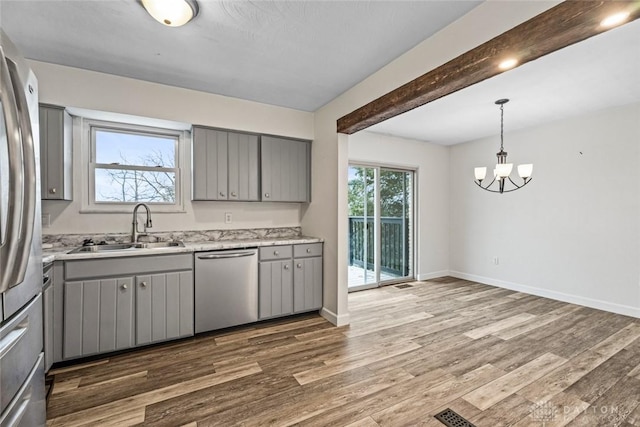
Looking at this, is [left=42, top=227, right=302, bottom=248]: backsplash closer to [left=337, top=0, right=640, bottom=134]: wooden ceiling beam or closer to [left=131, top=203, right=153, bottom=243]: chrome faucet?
[left=131, top=203, right=153, bottom=243]: chrome faucet

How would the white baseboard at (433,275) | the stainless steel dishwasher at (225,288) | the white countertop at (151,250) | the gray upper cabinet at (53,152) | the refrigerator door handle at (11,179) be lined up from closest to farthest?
the refrigerator door handle at (11,179)
the white countertop at (151,250)
the gray upper cabinet at (53,152)
the stainless steel dishwasher at (225,288)
the white baseboard at (433,275)

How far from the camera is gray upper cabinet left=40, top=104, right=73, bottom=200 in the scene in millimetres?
2436

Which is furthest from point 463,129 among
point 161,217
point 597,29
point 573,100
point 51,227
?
point 51,227

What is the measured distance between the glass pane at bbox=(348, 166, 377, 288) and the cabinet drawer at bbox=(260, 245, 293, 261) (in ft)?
5.74

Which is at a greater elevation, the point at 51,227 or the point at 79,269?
the point at 51,227

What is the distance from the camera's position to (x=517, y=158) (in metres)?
4.44

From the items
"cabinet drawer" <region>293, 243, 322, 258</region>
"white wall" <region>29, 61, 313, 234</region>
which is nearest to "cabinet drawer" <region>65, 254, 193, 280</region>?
"white wall" <region>29, 61, 313, 234</region>

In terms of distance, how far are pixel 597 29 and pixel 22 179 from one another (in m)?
2.51

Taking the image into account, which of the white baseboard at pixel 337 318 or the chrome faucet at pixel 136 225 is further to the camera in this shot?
the white baseboard at pixel 337 318

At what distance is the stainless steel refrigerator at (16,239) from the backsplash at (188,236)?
1.91 m

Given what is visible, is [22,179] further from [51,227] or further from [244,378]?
[51,227]

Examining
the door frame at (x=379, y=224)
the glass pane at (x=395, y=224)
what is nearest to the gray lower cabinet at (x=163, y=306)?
the door frame at (x=379, y=224)

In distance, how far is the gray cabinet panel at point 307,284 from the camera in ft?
10.8

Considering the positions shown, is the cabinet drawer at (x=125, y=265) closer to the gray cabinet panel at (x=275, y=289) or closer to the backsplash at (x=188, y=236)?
the backsplash at (x=188, y=236)
